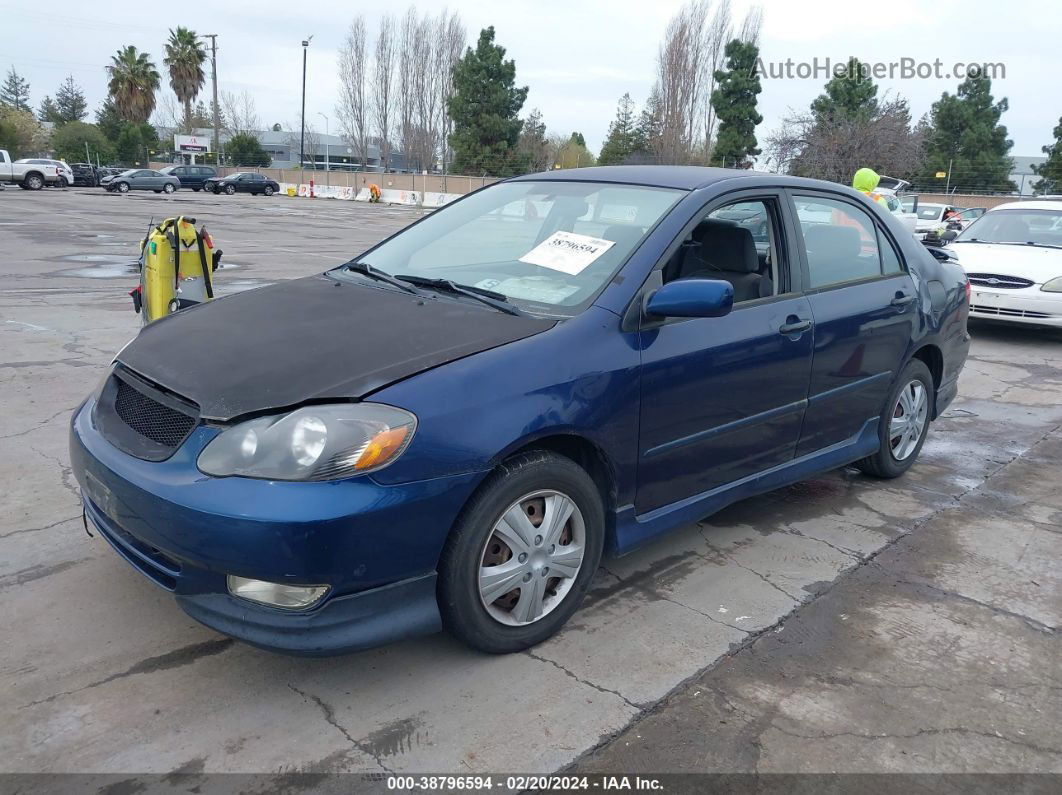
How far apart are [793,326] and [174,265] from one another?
4075 mm

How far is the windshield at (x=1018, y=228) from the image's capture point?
10.2 m

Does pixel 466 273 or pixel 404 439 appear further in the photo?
pixel 466 273

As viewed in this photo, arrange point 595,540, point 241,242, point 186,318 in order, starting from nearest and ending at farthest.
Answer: point 595,540
point 186,318
point 241,242

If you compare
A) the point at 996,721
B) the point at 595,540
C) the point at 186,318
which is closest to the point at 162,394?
the point at 186,318

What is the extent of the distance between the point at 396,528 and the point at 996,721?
203 centimetres

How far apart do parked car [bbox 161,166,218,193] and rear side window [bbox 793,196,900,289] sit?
1973 inches

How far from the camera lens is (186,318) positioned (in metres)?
3.40

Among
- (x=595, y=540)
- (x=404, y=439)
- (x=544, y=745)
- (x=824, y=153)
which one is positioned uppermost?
(x=824, y=153)

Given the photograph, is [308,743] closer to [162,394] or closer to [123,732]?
[123,732]

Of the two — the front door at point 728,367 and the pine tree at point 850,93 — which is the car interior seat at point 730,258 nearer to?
the front door at point 728,367

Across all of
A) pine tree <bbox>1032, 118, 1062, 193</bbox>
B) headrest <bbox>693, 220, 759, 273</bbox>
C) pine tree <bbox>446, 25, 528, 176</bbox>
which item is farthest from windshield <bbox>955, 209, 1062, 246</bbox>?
pine tree <bbox>446, 25, 528, 176</bbox>

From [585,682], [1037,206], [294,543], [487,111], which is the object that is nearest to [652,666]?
[585,682]

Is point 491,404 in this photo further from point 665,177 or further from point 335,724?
point 665,177

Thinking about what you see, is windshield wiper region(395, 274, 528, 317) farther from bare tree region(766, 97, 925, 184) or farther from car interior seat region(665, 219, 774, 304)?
bare tree region(766, 97, 925, 184)
